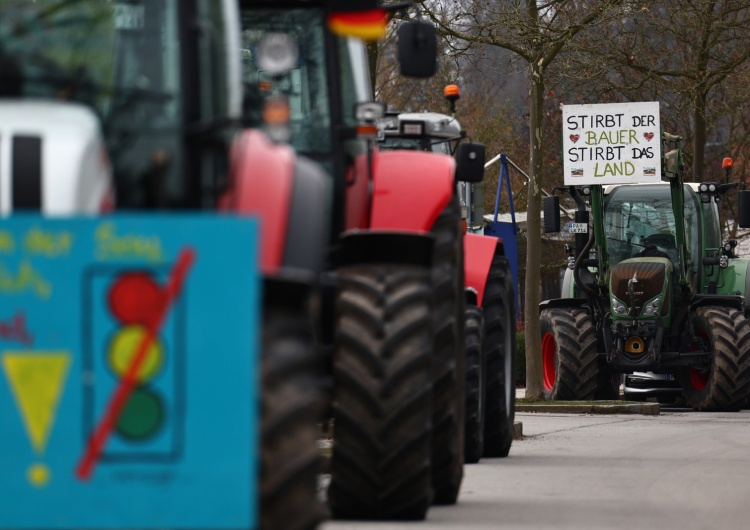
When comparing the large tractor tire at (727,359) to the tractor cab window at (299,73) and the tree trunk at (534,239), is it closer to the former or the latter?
the tree trunk at (534,239)

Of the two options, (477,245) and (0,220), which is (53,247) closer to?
(0,220)

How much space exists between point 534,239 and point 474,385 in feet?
41.4

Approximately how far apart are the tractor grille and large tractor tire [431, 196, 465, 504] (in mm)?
14515

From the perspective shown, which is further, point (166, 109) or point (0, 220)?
point (166, 109)

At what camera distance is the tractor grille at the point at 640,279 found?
2439 centimetres

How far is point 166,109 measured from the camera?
6.20 m

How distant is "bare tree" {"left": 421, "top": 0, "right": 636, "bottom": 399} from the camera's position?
24.2 m

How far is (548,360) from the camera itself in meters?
26.6

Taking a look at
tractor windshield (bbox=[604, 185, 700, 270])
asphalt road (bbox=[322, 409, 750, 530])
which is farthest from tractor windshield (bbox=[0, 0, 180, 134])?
tractor windshield (bbox=[604, 185, 700, 270])

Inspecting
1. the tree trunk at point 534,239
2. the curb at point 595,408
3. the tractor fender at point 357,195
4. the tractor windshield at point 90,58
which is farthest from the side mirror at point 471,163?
the tree trunk at point 534,239

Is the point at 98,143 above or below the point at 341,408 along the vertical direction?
above

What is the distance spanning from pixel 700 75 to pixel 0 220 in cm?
2694

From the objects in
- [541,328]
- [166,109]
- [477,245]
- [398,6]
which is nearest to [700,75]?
[541,328]

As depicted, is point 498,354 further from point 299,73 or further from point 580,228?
point 580,228
